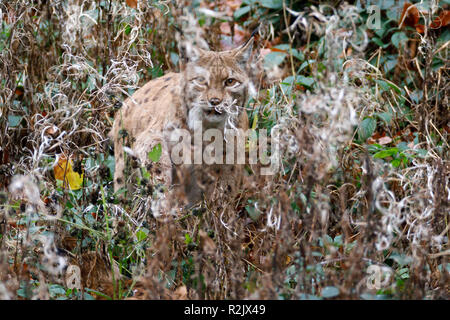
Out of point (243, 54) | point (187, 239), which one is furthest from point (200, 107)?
point (187, 239)

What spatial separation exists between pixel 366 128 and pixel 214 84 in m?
1.26

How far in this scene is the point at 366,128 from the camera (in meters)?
5.07

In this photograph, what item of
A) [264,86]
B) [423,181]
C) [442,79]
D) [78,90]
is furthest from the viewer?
[264,86]

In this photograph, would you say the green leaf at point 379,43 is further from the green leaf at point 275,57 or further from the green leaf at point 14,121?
the green leaf at point 14,121

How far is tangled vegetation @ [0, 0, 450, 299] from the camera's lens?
→ 3.06 m

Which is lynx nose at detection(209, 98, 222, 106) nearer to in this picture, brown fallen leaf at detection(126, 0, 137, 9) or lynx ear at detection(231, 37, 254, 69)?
lynx ear at detection(231, 37, 254, 69)

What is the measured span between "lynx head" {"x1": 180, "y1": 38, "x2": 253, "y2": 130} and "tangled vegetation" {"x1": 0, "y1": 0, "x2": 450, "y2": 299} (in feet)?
0.94

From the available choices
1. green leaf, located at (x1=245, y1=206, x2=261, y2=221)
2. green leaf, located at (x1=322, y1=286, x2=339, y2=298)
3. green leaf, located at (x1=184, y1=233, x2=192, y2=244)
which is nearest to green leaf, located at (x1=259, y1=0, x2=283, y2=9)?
green leaf, located at (x1=245, y1=206, x2=261, y2=221)

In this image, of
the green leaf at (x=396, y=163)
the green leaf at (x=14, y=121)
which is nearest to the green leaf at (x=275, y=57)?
the green leaf at (x=396, y=163)

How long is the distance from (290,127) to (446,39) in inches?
113

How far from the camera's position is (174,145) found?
15.6ft

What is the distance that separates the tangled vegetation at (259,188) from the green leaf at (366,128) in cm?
1

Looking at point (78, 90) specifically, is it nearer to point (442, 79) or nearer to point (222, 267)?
point (222, 267)
